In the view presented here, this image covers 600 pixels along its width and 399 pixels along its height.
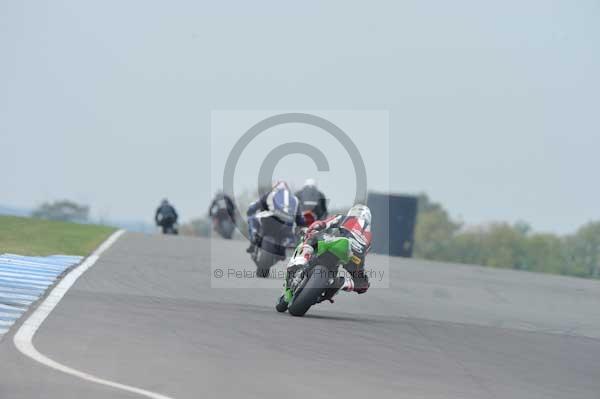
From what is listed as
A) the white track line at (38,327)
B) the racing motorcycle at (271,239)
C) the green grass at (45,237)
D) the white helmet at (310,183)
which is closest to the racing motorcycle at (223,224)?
the green grass at (45,237)

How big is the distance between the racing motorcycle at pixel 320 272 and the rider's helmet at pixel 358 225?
0.20 m

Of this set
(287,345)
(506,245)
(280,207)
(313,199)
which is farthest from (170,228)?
(506,245)

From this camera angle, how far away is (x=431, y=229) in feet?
556

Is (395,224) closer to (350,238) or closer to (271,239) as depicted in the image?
(271,239)

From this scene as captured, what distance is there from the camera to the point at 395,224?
135ft

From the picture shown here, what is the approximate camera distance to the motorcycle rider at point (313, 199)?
2171 cm

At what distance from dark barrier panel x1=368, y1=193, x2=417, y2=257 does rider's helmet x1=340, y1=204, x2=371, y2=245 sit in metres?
25.9

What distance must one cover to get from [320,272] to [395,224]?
2822 cm

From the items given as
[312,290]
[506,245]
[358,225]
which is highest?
[358,225]

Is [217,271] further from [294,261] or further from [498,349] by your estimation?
[498,349]

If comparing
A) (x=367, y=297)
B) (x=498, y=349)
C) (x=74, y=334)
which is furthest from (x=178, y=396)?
(x=367, y=297)

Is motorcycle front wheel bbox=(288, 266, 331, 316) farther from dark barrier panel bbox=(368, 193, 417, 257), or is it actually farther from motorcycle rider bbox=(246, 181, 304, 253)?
dark barrier panel bbox=(368, 193, 417, 257)

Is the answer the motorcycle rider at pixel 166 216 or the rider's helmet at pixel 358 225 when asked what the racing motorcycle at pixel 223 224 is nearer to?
the motorcycle rider at pixel 166 216

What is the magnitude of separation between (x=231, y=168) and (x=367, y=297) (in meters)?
9.28
